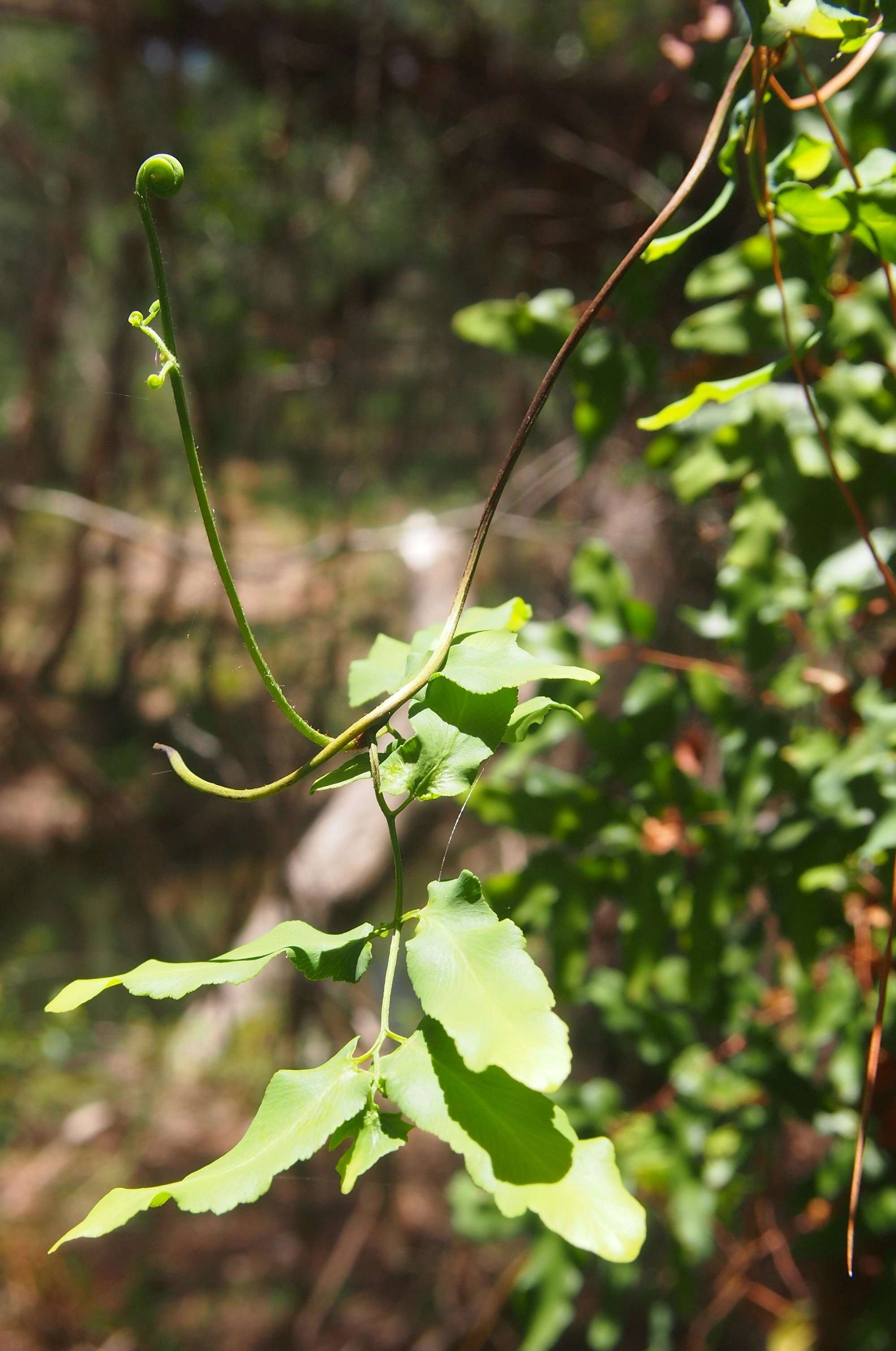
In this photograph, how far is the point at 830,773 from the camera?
676 millimetres

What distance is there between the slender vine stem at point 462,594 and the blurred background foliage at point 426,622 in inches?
10.2

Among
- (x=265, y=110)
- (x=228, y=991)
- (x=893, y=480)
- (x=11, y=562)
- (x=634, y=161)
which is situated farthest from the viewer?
(x=11, y=562)

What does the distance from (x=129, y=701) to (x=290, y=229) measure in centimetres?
155

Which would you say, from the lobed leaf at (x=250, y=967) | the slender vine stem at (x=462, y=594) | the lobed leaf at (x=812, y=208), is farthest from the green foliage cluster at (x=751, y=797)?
the lobed leaf at (x=250, y=967)

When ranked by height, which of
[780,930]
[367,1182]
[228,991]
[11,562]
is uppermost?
[780,930]

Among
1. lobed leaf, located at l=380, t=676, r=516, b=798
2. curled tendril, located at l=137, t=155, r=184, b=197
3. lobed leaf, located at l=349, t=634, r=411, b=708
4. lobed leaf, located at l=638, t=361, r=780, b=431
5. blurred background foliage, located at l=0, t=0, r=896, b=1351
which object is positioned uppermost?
curled tendril, located at l=137, t=155, r=184, b=197

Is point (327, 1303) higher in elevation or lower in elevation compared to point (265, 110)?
lower

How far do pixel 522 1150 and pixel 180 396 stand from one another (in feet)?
0.89

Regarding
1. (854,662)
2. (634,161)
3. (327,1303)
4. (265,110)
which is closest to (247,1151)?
(854,662)

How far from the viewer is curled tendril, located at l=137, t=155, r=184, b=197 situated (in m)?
0.34

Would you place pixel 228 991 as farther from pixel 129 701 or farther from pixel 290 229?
pixel 290 229

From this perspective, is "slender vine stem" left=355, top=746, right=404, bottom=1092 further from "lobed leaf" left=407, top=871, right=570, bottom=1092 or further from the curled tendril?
the curled tendril

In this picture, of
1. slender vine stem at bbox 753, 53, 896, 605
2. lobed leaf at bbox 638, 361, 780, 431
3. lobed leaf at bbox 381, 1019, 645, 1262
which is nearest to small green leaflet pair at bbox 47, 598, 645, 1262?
lobed leaf at bbox 381, 1019, 645, 1262

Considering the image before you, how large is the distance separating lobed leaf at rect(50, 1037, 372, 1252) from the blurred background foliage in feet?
1.32
